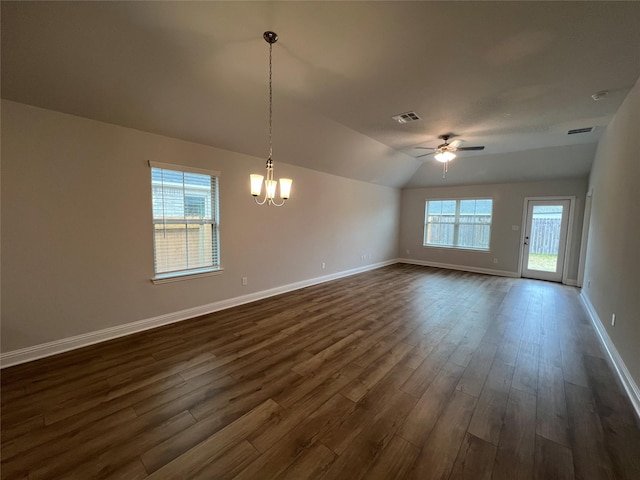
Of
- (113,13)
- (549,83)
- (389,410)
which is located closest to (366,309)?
(389,410)

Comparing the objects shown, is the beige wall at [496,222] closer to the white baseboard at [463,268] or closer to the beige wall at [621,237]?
the white baseboard at [463,268]

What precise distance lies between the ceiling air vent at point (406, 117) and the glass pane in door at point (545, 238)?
4954 mm

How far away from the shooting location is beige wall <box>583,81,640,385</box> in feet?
7.85

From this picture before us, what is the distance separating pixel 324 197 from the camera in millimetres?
5828

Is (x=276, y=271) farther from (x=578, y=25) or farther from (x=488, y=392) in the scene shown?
(x=578, y=25)

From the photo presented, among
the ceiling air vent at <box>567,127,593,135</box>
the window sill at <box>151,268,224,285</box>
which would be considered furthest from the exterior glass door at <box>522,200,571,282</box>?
the window sill at <box>151,268,224,285</box>

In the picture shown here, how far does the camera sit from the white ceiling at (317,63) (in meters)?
1.96

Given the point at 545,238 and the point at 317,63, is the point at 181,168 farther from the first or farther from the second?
the point at 545,238

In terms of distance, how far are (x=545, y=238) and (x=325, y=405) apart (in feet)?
23.6

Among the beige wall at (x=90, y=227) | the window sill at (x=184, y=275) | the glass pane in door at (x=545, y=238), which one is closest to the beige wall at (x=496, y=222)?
the glass pane in door at (x=545, y=238)

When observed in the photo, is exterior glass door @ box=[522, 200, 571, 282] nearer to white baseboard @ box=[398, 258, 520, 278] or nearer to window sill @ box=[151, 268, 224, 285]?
white baseboard @ box=[398, 258, 520, 278]

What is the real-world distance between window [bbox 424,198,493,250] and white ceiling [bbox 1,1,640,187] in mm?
3402

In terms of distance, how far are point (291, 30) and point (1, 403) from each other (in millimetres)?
3874

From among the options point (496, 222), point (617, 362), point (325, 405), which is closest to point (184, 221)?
point (325, 405)
